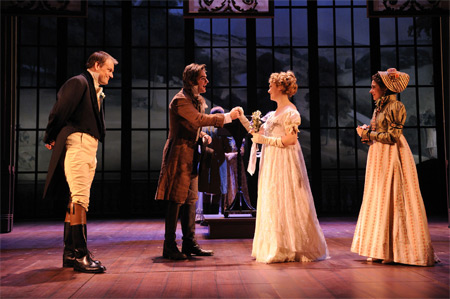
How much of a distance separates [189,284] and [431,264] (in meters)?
1.72

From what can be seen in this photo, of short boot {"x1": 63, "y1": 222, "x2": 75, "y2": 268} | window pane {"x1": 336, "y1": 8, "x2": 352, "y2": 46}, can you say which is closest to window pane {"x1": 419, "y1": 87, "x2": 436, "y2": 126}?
window pane {"x1": 336, "y1": 8, "x2": 352, "y2": 46}

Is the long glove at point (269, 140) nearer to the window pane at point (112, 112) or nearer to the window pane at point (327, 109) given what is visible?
the window pane at point (112, 112)

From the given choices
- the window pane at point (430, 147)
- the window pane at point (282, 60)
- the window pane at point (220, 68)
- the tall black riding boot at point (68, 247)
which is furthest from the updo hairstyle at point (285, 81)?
the window pane at point (282, 60)

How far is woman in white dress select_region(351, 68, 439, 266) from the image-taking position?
3.03 m

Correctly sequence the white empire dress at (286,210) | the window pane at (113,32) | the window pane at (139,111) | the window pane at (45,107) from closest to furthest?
1. the white empire dress at (286,210)
2. the window pane at (45,107)
3. the window pane at (139,111)
4. the window pane at (113,32)

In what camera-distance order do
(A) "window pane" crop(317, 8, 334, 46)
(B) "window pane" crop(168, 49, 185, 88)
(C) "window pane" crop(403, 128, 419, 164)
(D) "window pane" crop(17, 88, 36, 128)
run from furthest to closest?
(A) "window pane" crop(317, 8, 334, 46), (B) "window pane" crop(168, 49, 185, 88), (C) "window pane" crop(403, 128, 419, 164), (D) "window pane" crop(17, 88, 36, 128)

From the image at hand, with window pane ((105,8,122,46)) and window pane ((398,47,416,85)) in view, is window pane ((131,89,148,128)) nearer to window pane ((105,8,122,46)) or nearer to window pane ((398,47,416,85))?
window pane ((105,8,122,46))

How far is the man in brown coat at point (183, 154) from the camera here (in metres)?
3.37

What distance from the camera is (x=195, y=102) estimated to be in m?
3.54

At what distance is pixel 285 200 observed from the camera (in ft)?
10.8

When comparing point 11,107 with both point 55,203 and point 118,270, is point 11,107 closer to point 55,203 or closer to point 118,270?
point 55,203

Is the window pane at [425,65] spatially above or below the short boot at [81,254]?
above

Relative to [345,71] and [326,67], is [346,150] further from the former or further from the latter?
[326,67]

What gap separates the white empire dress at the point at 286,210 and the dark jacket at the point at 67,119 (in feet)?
4.45
